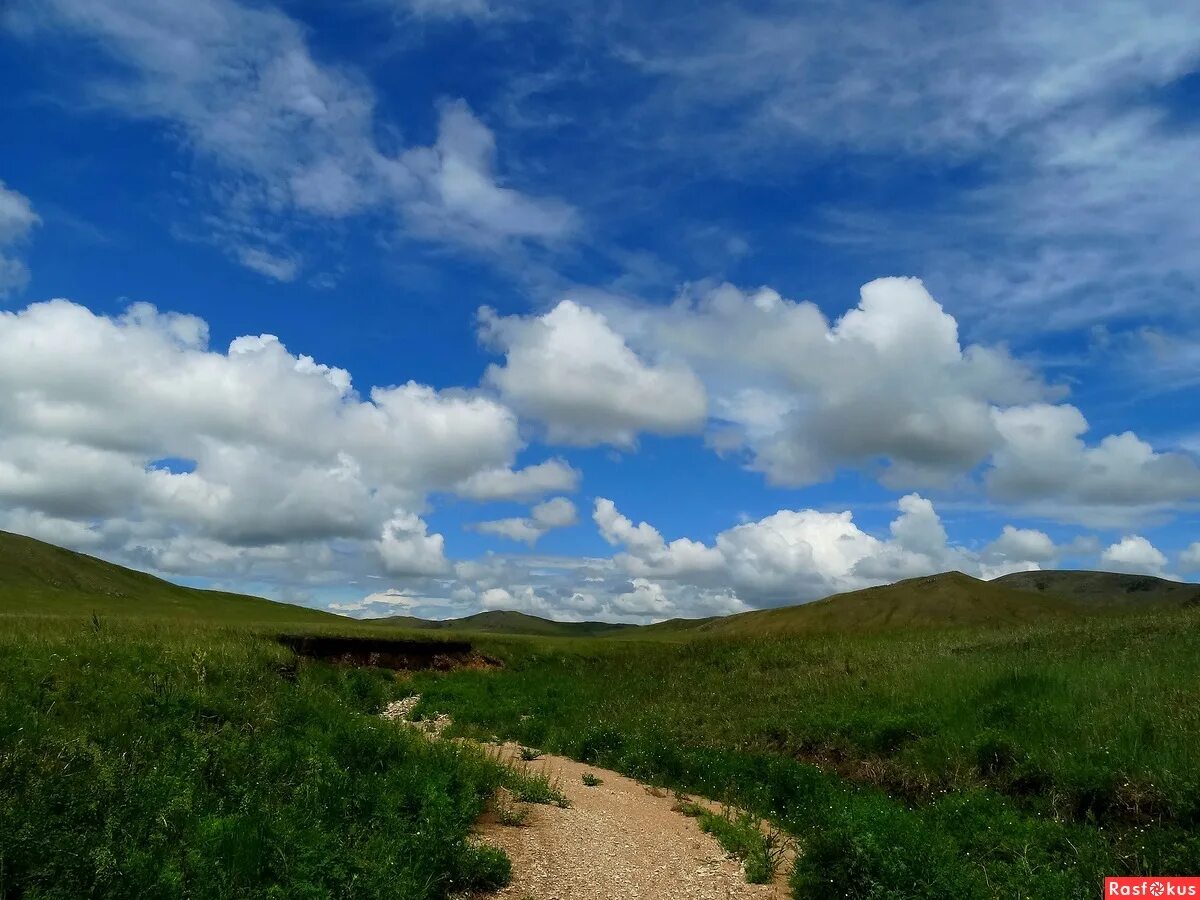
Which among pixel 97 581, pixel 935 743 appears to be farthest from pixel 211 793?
pixel 97 581

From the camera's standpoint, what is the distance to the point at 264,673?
20984 mm

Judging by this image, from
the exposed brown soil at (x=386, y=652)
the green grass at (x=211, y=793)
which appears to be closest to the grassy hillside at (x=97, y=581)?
the exposed brown soil at (x=386, y=652)

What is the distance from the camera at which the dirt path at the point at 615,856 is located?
376 inches

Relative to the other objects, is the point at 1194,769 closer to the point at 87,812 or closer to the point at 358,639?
the point at 87,812

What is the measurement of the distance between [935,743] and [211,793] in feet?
46.5

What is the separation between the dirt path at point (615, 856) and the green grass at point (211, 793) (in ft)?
2.25

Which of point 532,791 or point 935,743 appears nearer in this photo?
point 532,791

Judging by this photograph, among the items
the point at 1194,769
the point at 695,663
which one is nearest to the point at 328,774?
the point at 1194,769

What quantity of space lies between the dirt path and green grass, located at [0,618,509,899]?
69 cm

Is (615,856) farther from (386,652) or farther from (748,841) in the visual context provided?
(386,652)

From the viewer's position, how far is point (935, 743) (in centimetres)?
1652

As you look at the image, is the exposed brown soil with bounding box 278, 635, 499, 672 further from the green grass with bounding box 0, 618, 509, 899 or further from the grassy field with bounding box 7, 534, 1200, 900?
the green grass with bounding box 0, 618, 509, 899

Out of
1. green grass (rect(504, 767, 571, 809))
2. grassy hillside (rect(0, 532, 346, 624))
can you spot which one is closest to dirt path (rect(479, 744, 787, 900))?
green grass (rect(504, 767, 571, 809))

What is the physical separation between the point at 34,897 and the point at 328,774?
4.66 m
